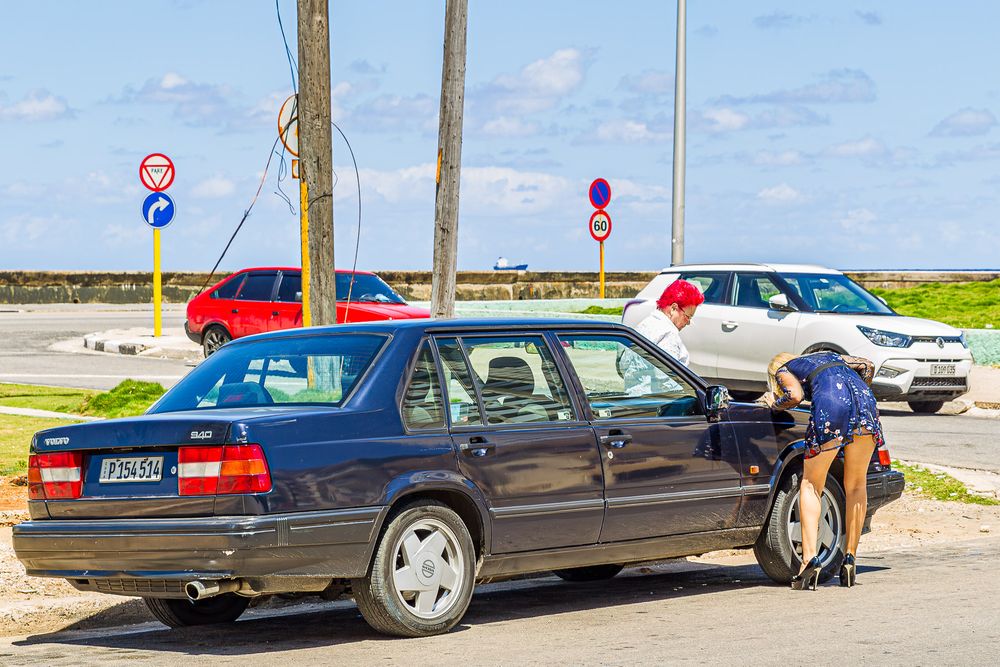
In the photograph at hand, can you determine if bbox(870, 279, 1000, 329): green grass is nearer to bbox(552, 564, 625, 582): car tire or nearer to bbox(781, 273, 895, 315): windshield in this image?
bbox(781, 273, 895, 315): windshield

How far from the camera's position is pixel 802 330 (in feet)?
58.1

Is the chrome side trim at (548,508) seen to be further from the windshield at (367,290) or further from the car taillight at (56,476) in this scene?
the windshield at (367,290)

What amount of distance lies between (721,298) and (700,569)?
943 centimetres

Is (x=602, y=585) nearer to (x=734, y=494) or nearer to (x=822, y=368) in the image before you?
(x=734, y=494)

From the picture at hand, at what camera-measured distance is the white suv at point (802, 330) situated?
57.7 ft

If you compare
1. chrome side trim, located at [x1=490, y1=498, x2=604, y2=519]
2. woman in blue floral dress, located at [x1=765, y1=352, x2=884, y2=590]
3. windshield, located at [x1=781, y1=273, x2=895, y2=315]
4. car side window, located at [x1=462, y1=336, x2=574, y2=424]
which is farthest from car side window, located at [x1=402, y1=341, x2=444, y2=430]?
windshield, located at [x1=781, y1=273, x2=895, y2=315]

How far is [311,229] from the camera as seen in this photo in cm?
1196

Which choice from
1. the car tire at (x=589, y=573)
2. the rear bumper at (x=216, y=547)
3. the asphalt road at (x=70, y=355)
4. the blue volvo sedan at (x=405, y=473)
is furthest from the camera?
the asphalt road at (x=70, y=355)

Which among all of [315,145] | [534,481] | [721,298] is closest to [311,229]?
[315,145]

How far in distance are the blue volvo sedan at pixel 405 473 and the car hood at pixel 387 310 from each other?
1249 cm

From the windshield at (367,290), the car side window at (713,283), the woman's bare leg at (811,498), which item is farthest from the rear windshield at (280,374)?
the windshield at (367,290)

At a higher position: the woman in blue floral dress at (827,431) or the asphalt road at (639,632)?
the woman in blue floral dress at (827,431)

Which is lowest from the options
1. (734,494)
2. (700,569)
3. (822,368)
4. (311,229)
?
(700,569)

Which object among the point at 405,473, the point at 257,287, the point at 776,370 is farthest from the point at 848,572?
the point at 257,287
